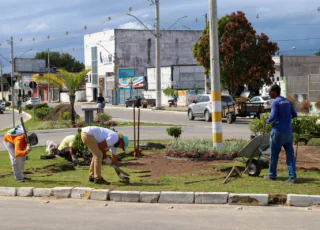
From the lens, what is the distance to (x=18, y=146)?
11312 millimetres

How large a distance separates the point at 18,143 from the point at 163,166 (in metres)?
3.77

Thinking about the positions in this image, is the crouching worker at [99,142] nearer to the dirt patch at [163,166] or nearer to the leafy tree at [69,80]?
the dirt patch at [163,166]

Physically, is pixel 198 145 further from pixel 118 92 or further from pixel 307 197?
pixel 118 92

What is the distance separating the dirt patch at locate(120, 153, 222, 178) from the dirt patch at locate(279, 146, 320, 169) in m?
1.92

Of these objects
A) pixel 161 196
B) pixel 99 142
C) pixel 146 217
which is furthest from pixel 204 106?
pixel 146 217

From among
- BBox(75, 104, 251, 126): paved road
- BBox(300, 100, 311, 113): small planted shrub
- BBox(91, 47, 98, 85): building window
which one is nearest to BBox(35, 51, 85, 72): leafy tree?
BBox(91, 47, 98, 85): building window

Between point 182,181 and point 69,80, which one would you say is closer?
point 182,181

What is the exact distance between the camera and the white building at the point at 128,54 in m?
83.4

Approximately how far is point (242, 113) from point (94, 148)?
2367 centimetres

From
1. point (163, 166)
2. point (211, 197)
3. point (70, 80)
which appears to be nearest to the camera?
point (211, 197)

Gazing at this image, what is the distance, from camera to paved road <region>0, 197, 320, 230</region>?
24.6 feet

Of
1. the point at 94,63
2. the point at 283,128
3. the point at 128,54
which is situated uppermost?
the point at 128,54

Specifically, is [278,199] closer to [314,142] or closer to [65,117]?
[314,142]

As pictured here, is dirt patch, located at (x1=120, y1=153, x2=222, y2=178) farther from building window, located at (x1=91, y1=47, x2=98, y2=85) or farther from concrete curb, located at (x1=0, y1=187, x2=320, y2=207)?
building window, located at (x1=91, y1=47, x2=98, y2=85)
